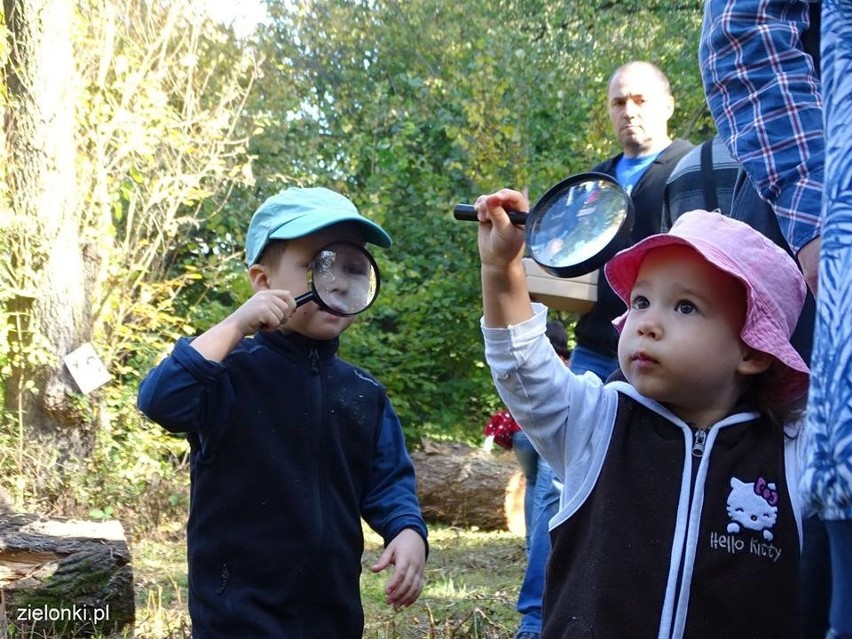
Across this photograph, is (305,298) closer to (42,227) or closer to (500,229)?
(500,229)

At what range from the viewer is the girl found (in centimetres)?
199

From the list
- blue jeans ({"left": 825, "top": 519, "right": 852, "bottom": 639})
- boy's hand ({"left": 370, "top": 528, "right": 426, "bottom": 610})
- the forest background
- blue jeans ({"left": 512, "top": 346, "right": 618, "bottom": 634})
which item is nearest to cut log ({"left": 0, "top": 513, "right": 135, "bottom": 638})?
blue jeans ({"left": 512, "top": 346, "right": 618, "bottom": 634})

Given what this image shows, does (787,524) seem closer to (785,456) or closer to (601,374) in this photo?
A: (785,456)

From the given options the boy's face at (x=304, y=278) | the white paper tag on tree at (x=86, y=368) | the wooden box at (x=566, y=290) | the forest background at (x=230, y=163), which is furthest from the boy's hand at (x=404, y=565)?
the white paper tag on tree at (x=86, y=368)

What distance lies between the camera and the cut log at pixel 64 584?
14.5ft

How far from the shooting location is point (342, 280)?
2.88 m

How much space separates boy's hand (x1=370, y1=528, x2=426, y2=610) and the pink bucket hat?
3.25 ft

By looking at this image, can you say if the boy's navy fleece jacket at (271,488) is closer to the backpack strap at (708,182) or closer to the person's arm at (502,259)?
the person's arm at (502,259)

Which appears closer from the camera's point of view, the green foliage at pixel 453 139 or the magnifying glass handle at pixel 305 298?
the magnifying glass handle at pixel 305 298

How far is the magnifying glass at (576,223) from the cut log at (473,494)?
24.1ft

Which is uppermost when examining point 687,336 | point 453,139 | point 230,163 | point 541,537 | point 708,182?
point 453,139

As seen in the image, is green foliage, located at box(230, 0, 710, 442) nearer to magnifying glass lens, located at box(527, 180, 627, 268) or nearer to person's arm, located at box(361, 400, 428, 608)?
person's arm, located at box(361, 400, 428, 608)

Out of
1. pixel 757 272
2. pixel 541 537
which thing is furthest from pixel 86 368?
pixel 757 272

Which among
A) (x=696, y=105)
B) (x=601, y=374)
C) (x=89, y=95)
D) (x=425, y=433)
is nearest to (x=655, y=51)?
(x=696, y=105)
